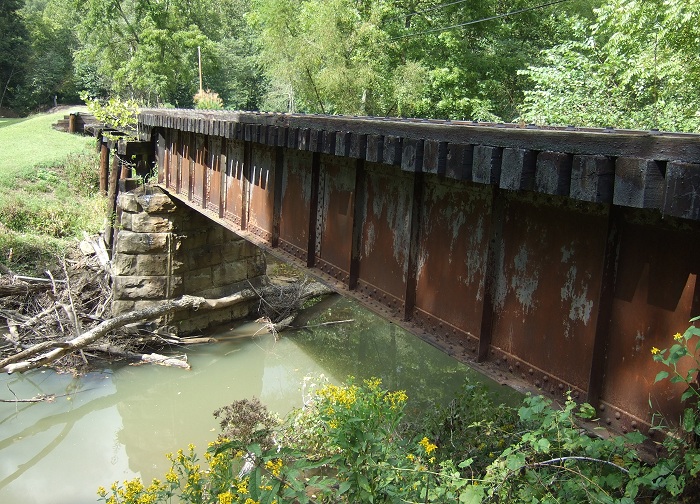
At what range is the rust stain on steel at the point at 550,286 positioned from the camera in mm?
3990

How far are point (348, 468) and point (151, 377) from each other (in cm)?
865

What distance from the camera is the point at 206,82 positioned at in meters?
49.2

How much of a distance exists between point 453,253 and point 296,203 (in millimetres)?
3046

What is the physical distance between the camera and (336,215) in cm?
688

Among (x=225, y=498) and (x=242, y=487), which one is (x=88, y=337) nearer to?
(x=242, y=487)

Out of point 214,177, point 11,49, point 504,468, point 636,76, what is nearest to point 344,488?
point 504,468

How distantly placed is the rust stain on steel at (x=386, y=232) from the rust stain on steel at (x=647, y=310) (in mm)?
2209

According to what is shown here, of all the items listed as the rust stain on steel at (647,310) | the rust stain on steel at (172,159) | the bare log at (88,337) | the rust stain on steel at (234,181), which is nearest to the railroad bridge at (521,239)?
the rust stain on steel at (647,310)

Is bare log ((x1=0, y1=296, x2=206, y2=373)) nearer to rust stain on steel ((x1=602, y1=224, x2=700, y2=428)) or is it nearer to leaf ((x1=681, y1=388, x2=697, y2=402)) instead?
rust stain on steel ((x1=602, y1=224, x2=700, y2=428))

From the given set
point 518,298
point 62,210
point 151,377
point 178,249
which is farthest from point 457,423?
point 62,210

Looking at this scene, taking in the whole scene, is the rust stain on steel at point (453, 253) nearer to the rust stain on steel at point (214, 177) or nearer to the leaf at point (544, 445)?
the leaf at point (544, 445)

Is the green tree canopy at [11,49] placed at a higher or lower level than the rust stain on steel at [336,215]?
higher

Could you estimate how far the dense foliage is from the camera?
560 inches

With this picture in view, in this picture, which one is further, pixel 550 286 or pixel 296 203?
pixel 296 203
